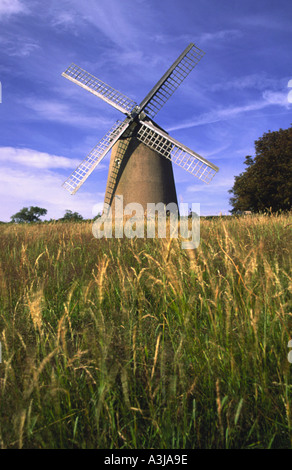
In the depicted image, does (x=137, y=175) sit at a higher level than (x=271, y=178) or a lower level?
lower

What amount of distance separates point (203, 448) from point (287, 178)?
27.2 metres

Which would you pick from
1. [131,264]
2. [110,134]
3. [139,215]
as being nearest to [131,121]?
[110,134]

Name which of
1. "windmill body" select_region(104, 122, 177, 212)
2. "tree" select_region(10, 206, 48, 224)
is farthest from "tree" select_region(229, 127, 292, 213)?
"tree" select_region(10, 206, 48, 224)

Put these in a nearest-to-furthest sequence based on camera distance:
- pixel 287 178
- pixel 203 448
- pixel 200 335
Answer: pixel 203 448
pixel 200 335
pixel 287 178

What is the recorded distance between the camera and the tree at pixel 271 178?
2523cm

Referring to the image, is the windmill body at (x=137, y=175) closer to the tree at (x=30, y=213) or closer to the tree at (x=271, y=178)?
the tree at (x=271, y=178)

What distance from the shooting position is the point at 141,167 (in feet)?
46.1

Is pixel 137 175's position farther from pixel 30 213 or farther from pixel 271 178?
pixel 30 213

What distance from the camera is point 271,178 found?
2555cm

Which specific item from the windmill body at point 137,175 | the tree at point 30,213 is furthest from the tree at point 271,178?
the tree at point 30,213

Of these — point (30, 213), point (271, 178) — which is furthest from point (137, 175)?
point (30, 213)

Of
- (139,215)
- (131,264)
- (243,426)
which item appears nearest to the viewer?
(243,426)
